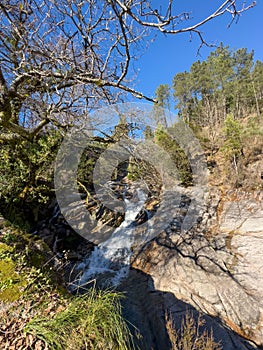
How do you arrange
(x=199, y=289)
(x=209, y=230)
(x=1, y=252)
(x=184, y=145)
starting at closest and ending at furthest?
(x=1, y=252), (x=199, y=289), (x=209, y=230), (x=184, y=145)

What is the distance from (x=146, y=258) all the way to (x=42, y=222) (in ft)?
12.2

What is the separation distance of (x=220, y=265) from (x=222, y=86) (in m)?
18.6

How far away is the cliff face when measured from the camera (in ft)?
10.5

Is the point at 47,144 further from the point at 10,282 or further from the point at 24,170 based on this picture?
the point at 10,282

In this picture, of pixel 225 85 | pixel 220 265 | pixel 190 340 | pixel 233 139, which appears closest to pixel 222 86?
pixel 225 85

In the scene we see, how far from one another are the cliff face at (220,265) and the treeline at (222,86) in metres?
13.1

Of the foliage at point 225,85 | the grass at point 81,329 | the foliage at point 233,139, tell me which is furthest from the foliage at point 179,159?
the foliage at point 225,85

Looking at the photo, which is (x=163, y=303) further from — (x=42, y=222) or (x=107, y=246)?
(x=42, y=222)

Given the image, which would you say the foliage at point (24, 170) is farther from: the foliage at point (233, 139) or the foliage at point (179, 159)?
the foliage at point (233, 139)

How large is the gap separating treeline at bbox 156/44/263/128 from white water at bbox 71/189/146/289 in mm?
13633

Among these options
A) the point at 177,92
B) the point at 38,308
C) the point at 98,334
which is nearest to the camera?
the point at 98,334

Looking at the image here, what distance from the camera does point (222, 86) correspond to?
17547 mm

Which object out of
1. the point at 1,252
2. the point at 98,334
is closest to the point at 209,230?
the point at 98,334

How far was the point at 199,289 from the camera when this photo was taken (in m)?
3.66
